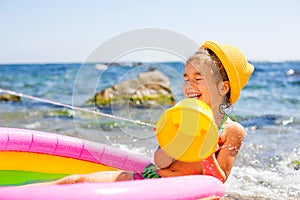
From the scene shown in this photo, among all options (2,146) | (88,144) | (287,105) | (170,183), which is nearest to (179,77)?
(170,183)

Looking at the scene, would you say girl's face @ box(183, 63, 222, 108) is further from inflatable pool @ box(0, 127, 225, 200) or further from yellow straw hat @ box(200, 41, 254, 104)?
inflatable pool @ box(0, 127, 225, 200)

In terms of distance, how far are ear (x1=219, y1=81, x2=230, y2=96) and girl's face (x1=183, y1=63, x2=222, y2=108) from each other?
0.03 meters

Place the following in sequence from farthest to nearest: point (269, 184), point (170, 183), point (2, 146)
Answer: point (269, 184) < point (2, 146) < point (170, 183)

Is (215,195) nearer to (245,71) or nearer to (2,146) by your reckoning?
(245,71)

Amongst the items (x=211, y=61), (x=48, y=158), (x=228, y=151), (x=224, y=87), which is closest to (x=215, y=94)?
(x=224, y=87)

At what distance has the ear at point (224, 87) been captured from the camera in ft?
7.73

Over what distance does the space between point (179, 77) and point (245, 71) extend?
0.36m

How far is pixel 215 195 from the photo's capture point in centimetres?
207

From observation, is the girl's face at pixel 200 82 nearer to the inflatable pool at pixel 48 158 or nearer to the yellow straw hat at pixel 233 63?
the yellow straw hat at pixel 233 63

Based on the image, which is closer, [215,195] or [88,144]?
[215,195]

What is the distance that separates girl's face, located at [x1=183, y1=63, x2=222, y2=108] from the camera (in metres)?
2.30

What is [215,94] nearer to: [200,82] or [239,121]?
[200,82]

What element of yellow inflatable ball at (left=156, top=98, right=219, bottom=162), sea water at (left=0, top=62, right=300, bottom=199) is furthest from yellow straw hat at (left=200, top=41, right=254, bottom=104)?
yellow inflatable ball at (left=156, top=98, right=219, bottom=162)

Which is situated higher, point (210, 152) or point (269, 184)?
point (210, 152)
